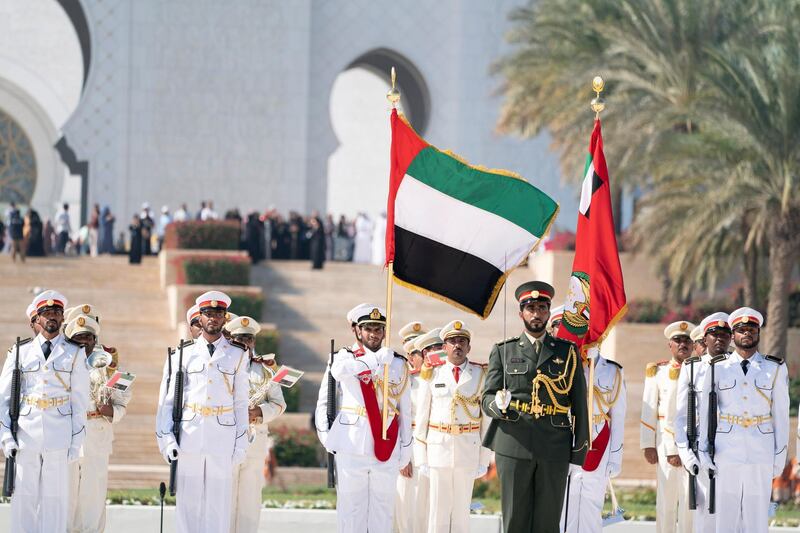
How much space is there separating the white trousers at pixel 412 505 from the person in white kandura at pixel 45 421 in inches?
106

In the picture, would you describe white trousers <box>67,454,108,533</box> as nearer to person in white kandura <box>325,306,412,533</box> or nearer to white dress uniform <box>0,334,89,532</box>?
white dress uniform <box>0,334,89,532</box>

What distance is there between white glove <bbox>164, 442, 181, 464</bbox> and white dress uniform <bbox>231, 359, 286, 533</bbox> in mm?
1055

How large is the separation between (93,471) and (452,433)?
273 centimetres

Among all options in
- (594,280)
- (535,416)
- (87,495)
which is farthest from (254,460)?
(535,416)

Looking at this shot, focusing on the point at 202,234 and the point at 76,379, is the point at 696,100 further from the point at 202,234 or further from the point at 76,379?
the point at 76,379

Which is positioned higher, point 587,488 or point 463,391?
point 463,391

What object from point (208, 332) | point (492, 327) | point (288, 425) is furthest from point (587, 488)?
point (492, 327)

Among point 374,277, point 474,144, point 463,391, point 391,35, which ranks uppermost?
point 391,35

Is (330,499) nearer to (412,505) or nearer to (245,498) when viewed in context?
(412,505)

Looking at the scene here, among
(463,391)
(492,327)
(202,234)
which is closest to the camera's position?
(463,391)

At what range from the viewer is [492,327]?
24.5 metres

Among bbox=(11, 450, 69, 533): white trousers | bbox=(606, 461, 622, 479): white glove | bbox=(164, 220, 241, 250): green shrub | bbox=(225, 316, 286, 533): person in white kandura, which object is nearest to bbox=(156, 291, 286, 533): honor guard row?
bbox=(11, 450, 69, 533): white trousers

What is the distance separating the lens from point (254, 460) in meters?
10.5

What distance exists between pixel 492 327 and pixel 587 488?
585 inches
